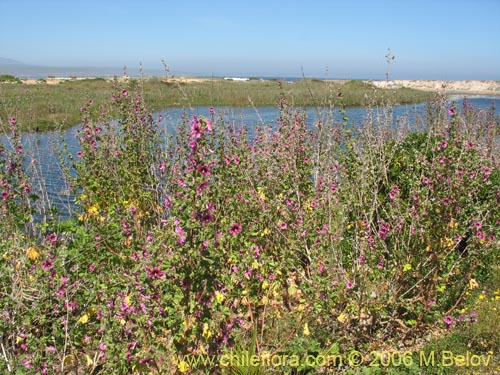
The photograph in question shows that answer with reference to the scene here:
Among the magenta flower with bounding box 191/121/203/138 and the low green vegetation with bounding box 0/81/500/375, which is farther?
the low green vegetation with bounding box 0/81/500/375

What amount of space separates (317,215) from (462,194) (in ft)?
4.26

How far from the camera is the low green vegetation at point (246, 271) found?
2723mm

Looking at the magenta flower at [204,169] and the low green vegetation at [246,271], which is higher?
the magenta flower at [204,169]

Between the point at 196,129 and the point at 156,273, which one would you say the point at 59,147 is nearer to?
the point at 156,273

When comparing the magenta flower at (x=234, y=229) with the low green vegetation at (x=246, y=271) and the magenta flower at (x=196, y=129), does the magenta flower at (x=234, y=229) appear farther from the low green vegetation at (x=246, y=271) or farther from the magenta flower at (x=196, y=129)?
the magenta flower at (x=196, y=129)

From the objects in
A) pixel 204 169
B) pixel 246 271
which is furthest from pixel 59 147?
pixel 204 169

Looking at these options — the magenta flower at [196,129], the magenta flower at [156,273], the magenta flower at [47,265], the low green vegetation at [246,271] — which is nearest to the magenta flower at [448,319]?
the low green vegetation at [246,271]

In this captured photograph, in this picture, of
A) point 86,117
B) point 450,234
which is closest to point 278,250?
point 450,234

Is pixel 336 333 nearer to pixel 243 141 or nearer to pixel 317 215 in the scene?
pixel 317 215

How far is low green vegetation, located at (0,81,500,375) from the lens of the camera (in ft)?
8.93

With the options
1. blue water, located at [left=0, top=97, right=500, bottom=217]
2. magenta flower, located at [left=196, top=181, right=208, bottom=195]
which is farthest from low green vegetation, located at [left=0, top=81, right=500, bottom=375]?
blue water, located at [left=0, top=97, right=500, bottom=217]

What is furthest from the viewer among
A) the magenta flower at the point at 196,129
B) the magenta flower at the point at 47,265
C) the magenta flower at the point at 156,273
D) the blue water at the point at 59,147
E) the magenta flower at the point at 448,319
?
the blue water at the point at 59,147

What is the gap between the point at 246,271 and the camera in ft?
10.4

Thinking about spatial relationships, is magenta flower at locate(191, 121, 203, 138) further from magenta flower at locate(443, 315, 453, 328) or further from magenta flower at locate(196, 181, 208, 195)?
magenta flower at locate(443, 315, 453, 328)
